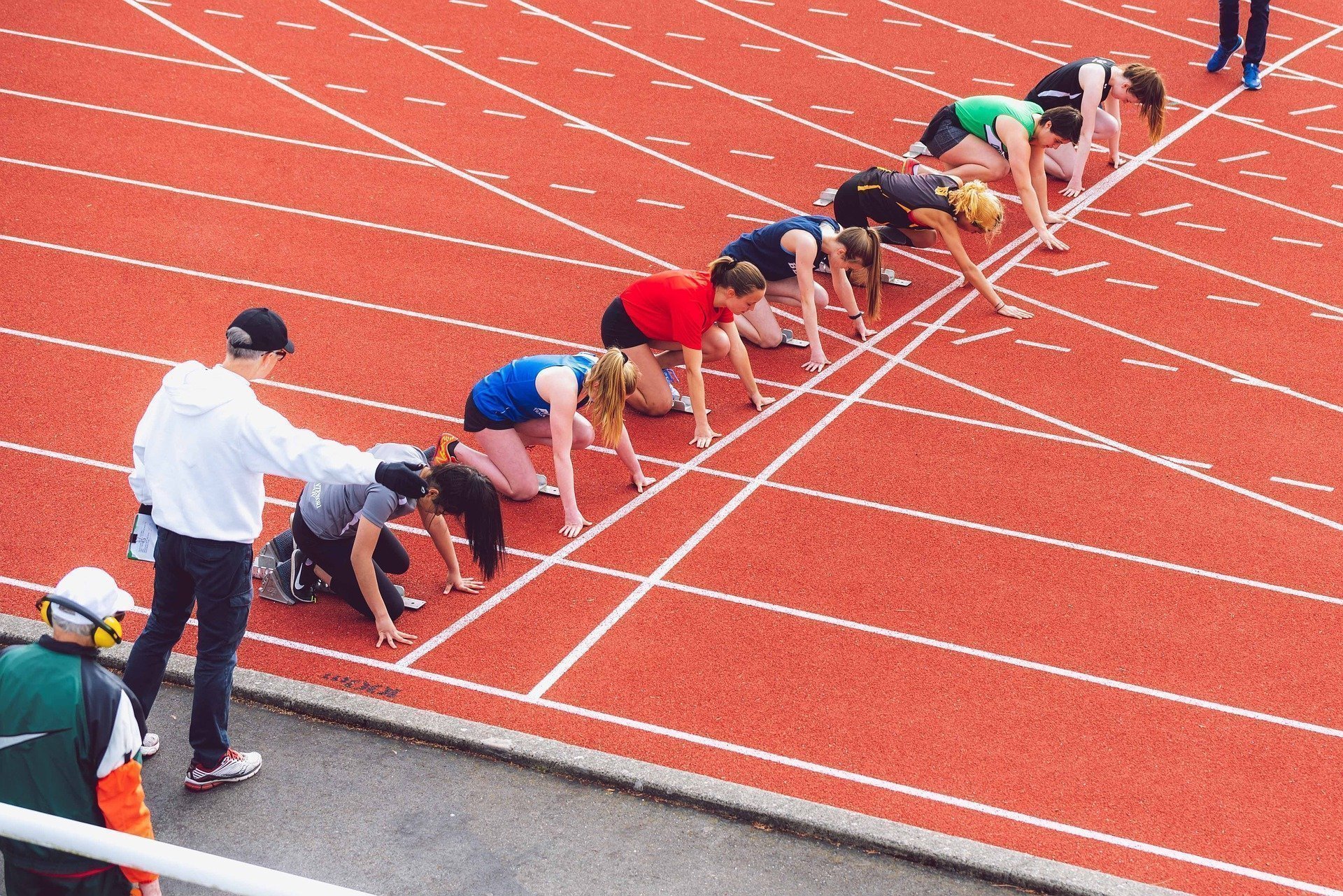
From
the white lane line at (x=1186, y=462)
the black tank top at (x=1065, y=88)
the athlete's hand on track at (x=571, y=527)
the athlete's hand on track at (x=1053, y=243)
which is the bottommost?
the athlete's hand on track at (x=571, y=527)

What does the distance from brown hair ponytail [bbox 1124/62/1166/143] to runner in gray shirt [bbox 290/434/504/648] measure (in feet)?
24.1

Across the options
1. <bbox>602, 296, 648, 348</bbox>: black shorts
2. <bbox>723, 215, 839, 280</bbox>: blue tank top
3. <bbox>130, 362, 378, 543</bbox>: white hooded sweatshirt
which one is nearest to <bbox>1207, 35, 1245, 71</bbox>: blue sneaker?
<bbox>723, 215, 839, 280</bbox>: blue tank top

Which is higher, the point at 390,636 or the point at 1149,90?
the point at 1149,90

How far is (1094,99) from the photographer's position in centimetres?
1163

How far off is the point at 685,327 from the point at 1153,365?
→ 367 cm

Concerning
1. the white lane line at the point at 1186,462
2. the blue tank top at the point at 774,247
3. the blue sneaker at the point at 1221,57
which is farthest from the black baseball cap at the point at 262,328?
the blue sneaker at the point at 1221,57

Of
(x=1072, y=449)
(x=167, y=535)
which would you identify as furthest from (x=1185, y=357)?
(x=167, y=535)

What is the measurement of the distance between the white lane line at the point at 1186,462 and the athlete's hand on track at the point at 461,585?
4567 millimetres

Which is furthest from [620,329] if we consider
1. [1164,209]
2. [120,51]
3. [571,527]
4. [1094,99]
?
[120,51]

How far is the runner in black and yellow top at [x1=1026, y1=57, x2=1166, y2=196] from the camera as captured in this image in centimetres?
1135

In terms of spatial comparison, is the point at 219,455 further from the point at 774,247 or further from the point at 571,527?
the point at 774,247

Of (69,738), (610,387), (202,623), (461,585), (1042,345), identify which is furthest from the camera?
(1042,345)

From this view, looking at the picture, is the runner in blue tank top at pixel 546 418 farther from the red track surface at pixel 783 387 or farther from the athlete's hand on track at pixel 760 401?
the athlete's hand on track at pixel 760 401

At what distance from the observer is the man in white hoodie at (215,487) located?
5.01 metres
